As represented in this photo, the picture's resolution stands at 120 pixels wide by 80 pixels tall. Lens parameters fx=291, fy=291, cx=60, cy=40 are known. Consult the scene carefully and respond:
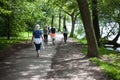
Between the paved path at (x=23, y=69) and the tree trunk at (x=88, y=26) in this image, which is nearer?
the paved path at (x=23, y=69)

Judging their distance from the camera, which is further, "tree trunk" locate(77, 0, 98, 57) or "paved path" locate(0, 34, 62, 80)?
"tree trunk" locate(77, 0, 98, 57)

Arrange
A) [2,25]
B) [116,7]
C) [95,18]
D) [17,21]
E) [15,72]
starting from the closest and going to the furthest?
[15,72], [116,7], [95,18], [17,21], [2,25]

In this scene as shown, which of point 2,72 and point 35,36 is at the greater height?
point 35,36

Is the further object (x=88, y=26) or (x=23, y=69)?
(x=88, y=26)

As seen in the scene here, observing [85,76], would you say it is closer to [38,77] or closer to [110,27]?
[38,77]

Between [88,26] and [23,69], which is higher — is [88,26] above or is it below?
above

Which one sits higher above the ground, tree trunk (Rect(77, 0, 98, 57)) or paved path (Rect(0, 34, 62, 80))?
tree trunk (Rect(77, 0, 98, 57))

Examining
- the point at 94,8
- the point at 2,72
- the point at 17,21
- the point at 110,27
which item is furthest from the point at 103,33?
the point at 2,72

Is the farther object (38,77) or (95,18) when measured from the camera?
(95,18)

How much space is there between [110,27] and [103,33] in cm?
132

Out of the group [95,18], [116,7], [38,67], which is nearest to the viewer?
[38,67]

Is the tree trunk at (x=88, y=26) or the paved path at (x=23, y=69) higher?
the tree trunk at (x=88, y=26)

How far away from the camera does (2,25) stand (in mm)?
34875

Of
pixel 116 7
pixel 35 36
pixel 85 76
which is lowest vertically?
pixel 85 76
